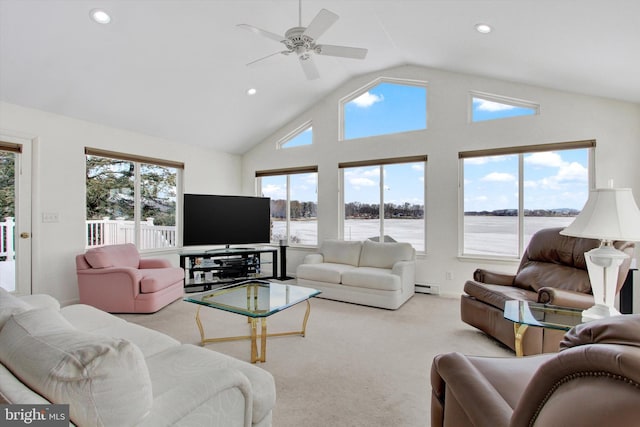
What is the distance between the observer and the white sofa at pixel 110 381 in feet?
2.92

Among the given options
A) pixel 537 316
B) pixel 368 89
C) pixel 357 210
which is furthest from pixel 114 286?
pixel 368 89

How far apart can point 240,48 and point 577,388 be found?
427 cm

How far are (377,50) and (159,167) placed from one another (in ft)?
12.6

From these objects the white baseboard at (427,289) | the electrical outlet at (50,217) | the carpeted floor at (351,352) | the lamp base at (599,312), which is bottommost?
the carpeted floor at (351,352)

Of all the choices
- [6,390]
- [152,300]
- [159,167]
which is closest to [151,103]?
[159,167]

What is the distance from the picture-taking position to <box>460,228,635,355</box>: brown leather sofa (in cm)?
251

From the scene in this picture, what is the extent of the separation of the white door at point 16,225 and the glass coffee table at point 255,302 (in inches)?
94.6

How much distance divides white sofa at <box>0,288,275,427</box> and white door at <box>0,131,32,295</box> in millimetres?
2935

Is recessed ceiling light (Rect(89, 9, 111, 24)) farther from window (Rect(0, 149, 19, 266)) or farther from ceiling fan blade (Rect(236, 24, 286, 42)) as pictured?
window (Rect(0, 149, 19, 266))

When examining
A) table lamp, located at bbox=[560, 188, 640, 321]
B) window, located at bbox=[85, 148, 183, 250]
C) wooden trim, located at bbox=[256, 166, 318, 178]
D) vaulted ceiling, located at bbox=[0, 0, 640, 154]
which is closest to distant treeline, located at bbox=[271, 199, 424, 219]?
wooden trim, located at bbox=[256, 166, 318, 178]

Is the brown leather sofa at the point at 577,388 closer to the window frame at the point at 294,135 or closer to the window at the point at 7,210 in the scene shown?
the window at the point at 7,210

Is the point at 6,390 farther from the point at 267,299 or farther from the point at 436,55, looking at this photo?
the point at 436,55

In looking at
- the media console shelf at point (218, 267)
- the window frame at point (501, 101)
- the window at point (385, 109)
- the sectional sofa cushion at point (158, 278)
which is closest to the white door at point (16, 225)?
the sectional sofa cushion at point (158, 278)

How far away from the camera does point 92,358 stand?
904 millimetres
